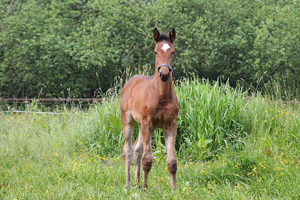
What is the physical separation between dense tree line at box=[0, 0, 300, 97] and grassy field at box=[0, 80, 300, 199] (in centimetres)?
1289

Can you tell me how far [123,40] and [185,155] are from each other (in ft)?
55.4

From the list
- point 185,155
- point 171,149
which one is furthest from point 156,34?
point 185,155

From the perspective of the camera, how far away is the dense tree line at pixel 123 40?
21406 millimetres

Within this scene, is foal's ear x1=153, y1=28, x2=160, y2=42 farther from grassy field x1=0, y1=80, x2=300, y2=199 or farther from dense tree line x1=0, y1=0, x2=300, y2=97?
dense tree line x1=0, y1=0, x2=300, y2=97

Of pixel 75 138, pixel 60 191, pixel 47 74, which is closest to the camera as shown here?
pixel 60 191

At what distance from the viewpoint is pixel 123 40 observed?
885 inches

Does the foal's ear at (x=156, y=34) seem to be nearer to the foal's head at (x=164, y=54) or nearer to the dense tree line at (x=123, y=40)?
the foal's head at (x=164, y=54)

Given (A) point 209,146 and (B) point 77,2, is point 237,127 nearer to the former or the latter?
(A) point 209,146

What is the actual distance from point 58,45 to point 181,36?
7.72 metres

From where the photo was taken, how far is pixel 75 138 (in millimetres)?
7523

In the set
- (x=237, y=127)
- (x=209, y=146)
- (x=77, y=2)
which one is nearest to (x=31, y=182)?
(x=209, y=146)

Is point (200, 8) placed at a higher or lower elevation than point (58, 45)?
higher

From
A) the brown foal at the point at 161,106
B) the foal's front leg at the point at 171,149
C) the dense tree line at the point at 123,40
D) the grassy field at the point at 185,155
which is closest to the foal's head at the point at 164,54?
the brown foal at the point at 161,106

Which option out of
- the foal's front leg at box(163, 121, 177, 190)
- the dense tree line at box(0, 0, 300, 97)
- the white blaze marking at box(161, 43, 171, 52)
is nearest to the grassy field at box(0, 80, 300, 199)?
the foal's front leg at box(163, 121, 177, 190)
